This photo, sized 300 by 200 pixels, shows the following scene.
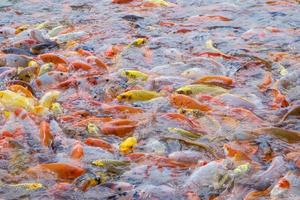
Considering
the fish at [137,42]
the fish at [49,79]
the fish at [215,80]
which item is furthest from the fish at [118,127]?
the fish at [137,42]

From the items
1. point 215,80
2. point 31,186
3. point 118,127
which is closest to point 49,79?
point 118,127

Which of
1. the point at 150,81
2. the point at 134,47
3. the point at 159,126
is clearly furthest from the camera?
the point at 134,47

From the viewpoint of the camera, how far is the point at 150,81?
6.92m

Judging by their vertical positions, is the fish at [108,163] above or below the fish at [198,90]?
below

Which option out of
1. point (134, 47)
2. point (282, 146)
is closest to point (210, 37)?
point (134, 47)

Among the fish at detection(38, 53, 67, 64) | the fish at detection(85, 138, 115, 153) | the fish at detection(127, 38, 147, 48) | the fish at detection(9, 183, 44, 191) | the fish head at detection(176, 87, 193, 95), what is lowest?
the fish at detection(9, 183, 44, 191)

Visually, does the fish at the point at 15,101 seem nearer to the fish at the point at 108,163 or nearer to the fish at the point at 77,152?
the fish at the point at 77,152

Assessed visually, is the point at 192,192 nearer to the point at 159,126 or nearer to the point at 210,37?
the point at 159,126

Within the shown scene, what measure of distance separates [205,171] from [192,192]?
0.85 ft

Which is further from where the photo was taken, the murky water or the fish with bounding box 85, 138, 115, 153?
the fish with bounding box 85, 138, 115, 153

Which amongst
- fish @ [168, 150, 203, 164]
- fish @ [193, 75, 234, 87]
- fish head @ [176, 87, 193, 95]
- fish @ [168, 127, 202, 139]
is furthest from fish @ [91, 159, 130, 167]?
fish @ [193, 75, 234, 87]

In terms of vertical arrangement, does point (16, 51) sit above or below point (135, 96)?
above

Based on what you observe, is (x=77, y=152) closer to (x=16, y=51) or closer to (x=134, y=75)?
(x=134, y=75)

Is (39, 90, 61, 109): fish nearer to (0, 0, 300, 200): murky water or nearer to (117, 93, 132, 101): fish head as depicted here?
(0, 0, 300, 200): murky water
